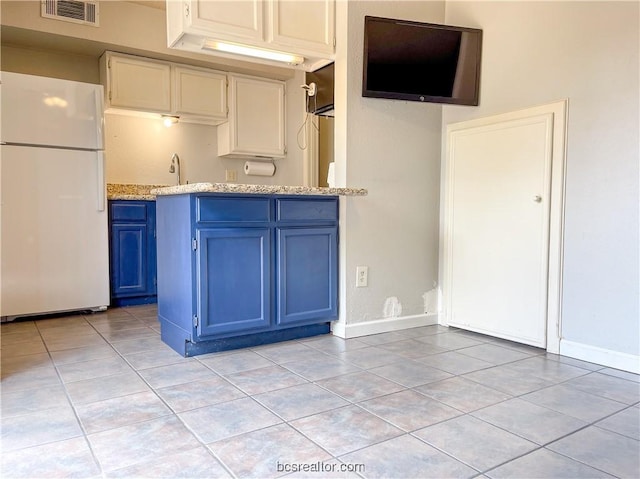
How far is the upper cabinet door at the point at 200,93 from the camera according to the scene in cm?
414

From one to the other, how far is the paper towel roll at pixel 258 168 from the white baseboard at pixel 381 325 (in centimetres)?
233

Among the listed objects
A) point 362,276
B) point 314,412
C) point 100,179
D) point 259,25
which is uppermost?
point 259,25

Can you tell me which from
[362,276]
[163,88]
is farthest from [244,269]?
[163,88]

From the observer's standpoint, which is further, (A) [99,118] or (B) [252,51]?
(A) [99,118]

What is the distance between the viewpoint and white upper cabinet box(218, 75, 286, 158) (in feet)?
14.6

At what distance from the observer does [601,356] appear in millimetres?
2361

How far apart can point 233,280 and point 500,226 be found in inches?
64.1

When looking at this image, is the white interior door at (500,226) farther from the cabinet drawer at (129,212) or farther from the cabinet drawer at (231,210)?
the cabinet drawer at (129,212)

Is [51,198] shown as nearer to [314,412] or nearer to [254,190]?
[254,190]

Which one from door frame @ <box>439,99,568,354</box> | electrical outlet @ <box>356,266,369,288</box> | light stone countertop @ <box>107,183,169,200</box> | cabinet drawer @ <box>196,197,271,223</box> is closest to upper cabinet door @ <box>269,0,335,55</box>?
cabinet drawer @ <box>196,197,271,223</box>

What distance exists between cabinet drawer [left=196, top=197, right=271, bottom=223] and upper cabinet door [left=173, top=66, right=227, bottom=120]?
6.83 ft

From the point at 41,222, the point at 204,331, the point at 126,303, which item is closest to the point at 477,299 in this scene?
the point at 204,331

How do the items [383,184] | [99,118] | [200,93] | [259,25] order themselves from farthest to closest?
1. [200,93]
2. [99,118]
3. [383,184]
4. [259,25]

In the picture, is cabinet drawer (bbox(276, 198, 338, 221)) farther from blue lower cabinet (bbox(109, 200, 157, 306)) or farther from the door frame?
blue lower cabinet (bbox(109, 200, 157, 306))
